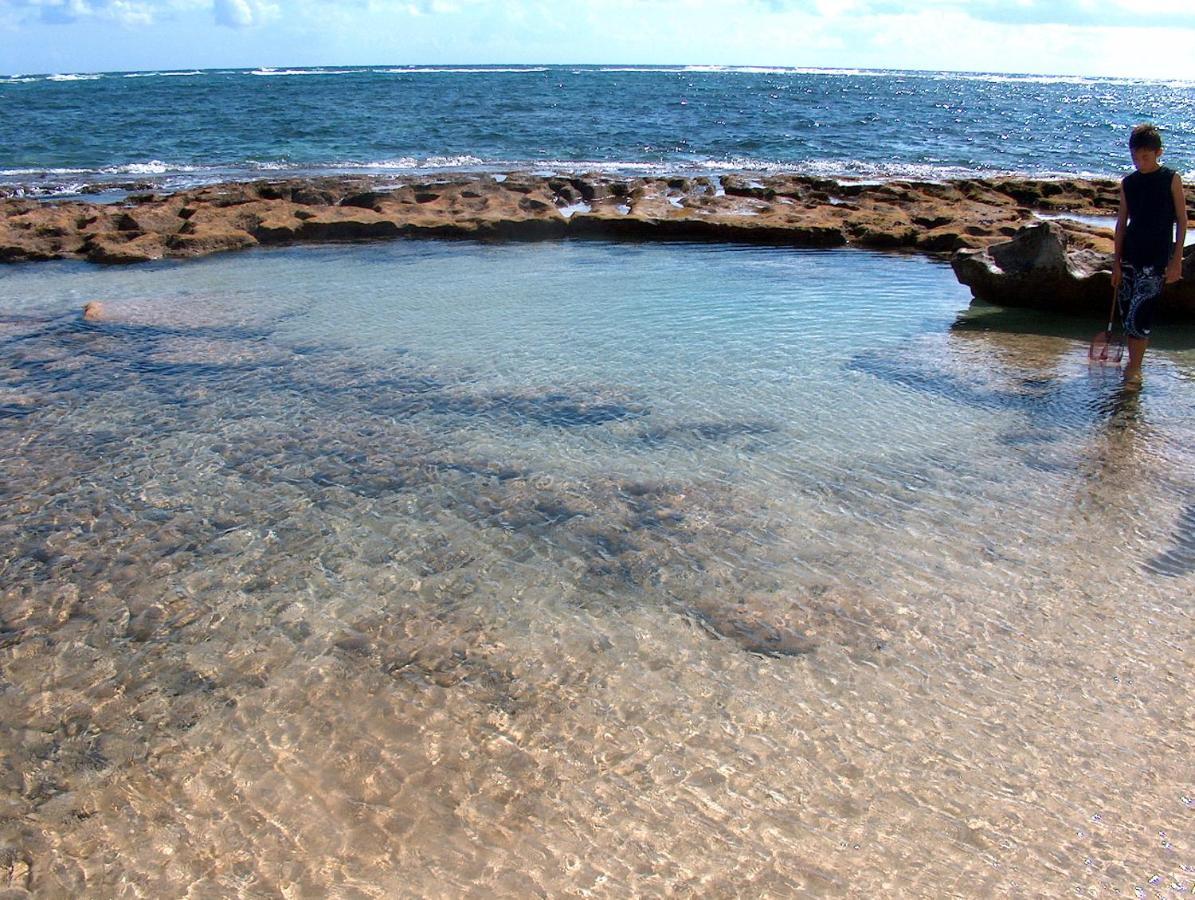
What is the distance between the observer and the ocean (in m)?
3.14

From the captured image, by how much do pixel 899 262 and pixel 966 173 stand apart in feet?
50.0

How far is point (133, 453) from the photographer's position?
20.8 feet

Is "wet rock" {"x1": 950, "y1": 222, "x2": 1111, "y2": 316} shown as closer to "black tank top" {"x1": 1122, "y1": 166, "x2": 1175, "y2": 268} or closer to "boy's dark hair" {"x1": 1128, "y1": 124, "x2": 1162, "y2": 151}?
"black tank top" {"x1": 1122, "y1": 166, "x2": 1175, "y2": 268}

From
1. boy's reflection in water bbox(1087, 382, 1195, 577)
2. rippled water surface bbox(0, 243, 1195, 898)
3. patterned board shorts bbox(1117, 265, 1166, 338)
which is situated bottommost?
rippled water surface bbox(0, 243, 1195, 898)

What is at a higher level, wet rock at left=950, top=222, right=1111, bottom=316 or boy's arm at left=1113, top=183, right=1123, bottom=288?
boy's arm at left=1113, top=183, right=1123, bottom=288

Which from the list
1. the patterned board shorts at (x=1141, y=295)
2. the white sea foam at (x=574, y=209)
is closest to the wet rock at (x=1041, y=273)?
the patterned board shorts at (x=1141, y=295)

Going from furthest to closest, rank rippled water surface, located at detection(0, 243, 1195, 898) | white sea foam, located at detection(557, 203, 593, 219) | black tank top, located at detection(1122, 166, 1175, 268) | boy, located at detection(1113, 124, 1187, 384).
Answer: white sea foam, located at detection(557, 203, 593, 219) → black tank top, located at detection(1122, 166, 1175, 268) → boy, located at detection(1113, 124, 1187, 384) → rippled water surface, located at detection(0, 243, 1195, 898)

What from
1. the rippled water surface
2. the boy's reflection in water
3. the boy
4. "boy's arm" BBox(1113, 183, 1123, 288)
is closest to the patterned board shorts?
the boy

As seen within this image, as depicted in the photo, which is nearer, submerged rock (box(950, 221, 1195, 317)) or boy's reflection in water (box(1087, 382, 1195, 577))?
boy's reflection in water (box(1087, 382, 1195, 577))

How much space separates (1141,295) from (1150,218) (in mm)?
609

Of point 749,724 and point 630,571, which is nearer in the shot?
point 749,724

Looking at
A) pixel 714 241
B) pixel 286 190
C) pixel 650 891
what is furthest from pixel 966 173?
pixel 650 891

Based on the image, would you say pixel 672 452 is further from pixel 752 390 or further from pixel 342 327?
pixel 342 327

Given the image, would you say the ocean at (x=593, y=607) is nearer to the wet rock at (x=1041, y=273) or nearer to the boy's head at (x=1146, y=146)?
the wet rock at (x=1041, y=273)
